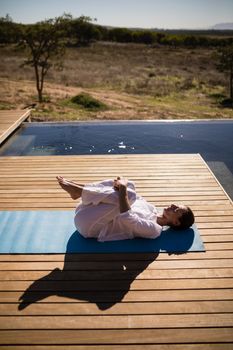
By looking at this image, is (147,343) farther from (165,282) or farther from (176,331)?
(165,282)

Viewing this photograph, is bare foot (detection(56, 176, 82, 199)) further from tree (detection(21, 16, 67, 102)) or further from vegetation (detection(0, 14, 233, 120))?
tree (detection(21, 16, 67, 102))

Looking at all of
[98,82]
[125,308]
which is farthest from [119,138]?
[98,82]

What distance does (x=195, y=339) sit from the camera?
233cm

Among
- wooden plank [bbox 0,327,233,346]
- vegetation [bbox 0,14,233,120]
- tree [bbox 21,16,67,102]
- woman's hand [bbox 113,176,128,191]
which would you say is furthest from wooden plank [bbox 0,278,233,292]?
tree [bbox 21,16,67,102]

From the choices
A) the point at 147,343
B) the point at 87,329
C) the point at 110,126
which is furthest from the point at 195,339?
the point at 110,126

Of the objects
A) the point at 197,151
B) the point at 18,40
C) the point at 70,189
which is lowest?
the point at 197,151

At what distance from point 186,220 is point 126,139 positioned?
14.9 ft

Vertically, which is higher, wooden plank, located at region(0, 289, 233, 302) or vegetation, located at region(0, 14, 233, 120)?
vegetation, located at region(0, 14, 233, 120)

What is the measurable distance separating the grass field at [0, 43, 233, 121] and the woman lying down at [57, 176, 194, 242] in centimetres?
750

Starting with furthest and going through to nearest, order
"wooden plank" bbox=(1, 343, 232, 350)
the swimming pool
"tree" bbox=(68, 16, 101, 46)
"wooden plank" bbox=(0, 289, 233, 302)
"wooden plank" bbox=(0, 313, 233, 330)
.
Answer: "tree" bbox=(68, 16, 101, 46) → the swimming pool → "wooden plank" bbox=(0, 289, 233, 302) → "wooden plank" bbox=(0, 313, 233, 330) → "wooden plank" bbox=(1, 343, 232, 350)

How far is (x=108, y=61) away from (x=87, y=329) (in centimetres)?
2933

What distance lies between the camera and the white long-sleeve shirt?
3223 mm

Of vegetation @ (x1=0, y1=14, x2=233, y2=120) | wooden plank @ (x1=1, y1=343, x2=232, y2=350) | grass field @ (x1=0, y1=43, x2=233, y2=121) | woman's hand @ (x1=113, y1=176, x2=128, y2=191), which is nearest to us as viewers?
wooden plank @ (x1=1, y1=343, x2=232, y2=350)

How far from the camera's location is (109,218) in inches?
128
